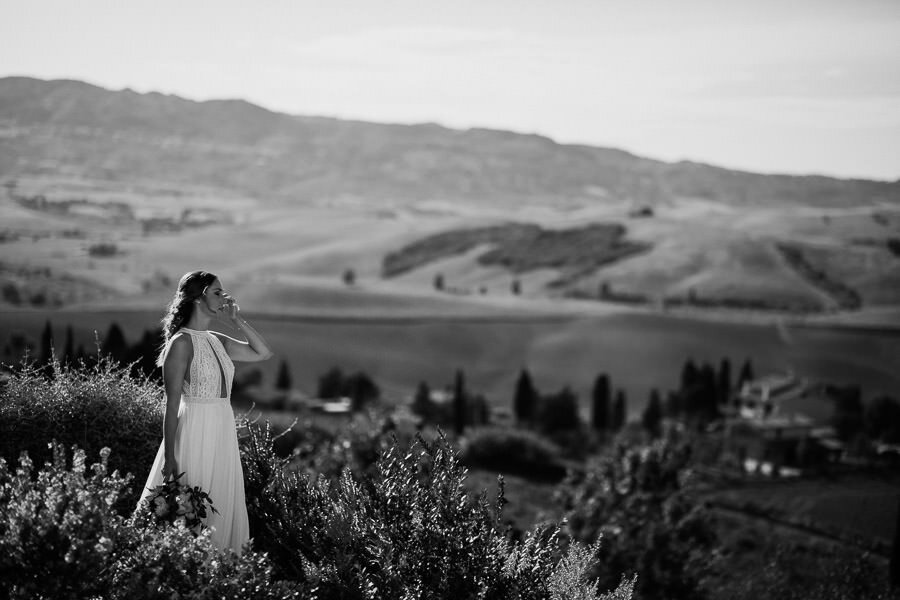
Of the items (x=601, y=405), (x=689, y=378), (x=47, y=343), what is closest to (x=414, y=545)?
(x=47, y=343)

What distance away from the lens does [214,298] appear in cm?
592

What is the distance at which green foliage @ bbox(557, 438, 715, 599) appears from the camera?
1518cm

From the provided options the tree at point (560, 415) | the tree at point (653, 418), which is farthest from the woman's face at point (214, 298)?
the tree at point (653, 418)

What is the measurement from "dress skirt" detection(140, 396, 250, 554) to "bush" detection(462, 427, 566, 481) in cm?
2953

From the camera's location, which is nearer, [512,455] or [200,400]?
[200,400]

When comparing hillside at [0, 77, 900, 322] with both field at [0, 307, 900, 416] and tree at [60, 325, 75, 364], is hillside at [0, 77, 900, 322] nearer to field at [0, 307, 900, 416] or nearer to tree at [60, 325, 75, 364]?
field at [0, 307, 900, 416]

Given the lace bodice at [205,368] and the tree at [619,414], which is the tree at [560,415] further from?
the lace bodice at [205,368]

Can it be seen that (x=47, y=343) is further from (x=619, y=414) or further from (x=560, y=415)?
(x=619, y=414)

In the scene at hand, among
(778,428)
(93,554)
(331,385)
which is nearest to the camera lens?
(93,554)

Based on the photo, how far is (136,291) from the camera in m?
77.9

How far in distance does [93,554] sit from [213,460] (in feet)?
4.84

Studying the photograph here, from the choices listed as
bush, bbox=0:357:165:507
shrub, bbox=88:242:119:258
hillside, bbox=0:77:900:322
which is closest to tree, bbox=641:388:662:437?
hillside, bbox=0:77:900:322

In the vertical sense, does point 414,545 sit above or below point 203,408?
below

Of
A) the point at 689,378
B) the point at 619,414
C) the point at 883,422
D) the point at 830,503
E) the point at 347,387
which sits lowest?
the point at 619,414
